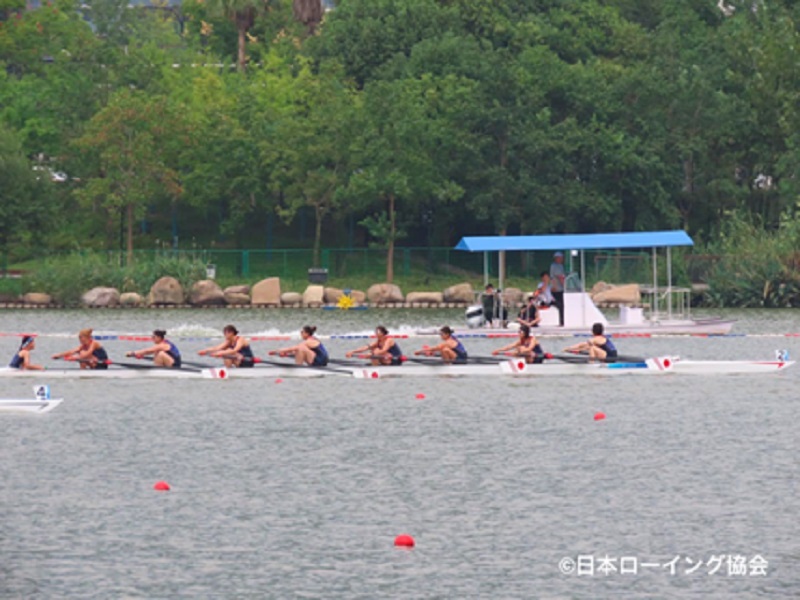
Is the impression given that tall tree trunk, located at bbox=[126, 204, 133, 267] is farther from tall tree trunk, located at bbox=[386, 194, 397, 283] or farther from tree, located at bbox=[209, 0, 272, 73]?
tree, located at bbox=[209, 0, 272, 73]

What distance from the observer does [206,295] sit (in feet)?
285

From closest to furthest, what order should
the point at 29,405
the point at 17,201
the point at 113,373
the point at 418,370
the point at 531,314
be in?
the point at 29,405, the point at 113,373, the point at 418,370, the point at 531,314, the point at 17,201

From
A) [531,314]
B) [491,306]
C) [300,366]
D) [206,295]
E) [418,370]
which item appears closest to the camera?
[300,366]

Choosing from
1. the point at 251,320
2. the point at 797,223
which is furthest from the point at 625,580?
the point at 797,223

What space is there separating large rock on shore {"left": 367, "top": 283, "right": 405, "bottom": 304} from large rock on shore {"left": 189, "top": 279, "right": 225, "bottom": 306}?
7.63 metres

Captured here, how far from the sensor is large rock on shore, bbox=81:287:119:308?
285 ft

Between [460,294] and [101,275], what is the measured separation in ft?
62.0

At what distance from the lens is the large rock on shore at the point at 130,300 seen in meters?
87.0

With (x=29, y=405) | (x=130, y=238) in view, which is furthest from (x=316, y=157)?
(x=29, y=405)

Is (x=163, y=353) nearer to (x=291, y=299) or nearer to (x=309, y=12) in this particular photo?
(x=291, y=299)

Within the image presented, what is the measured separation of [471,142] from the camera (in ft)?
303

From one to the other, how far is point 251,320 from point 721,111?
33754 millimetres

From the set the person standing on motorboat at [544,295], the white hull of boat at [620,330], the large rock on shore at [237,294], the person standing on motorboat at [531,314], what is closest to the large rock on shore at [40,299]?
the large rock on shore at [237,294]

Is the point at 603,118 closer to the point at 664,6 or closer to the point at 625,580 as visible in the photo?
the point at 664,6
